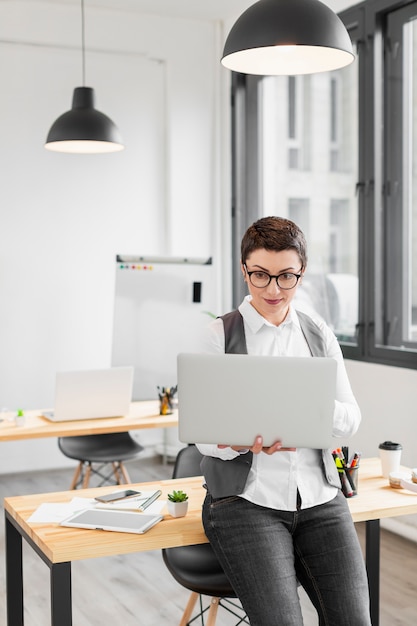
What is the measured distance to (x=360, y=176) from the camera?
445 cm

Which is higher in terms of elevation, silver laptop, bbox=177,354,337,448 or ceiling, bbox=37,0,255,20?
ceiling, bbox=37,0,255,20

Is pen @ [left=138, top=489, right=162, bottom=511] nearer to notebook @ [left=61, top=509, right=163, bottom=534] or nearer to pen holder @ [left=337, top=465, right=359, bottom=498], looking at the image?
notebook @ [left=61, top=509, right=163, bottom=534]

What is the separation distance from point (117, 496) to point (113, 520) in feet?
0.68

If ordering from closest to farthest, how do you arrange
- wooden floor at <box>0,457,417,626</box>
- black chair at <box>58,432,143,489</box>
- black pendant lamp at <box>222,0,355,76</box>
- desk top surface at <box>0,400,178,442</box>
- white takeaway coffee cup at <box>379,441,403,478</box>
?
black pendant lamp at <box>222,0,355,76</box>
white takeaway coffee cup at <box>379,441,403,478</box>
wooden floor at <box>0,457,417,626</box>
desk top surface at <box>0,400,178,442</box>
black chair at <box>58,432,143,489</box>

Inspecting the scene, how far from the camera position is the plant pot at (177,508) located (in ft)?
7.21

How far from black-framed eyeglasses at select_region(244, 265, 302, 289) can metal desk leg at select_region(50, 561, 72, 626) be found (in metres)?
0.89

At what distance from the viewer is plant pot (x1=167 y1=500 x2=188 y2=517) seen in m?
2.20

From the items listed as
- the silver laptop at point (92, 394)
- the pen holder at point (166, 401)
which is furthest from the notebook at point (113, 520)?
the pen holder at point (166, 401)

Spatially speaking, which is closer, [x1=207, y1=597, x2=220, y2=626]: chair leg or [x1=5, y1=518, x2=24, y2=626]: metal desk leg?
[x1=5, y1=518, x2=24, y2=626]: metal desk leg

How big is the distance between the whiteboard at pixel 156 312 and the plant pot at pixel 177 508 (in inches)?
117

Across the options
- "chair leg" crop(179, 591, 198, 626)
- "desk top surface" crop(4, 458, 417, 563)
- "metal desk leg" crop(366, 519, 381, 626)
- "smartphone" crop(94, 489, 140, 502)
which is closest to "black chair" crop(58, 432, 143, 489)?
"chair leg" crop(179, 591, 198, 626)

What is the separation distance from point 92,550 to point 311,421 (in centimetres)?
63

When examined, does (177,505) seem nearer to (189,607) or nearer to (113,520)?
(113,520)

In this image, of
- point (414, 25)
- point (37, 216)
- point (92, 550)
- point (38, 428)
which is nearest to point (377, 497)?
point (92, 550)
